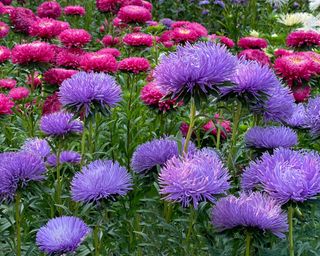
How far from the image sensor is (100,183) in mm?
1920

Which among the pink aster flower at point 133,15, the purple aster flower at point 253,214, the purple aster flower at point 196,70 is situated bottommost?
the pink aster flower at point 133,15

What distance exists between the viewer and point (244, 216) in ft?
5.82

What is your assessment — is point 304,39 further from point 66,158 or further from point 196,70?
point 196,70

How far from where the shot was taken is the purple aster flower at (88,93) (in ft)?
6.92

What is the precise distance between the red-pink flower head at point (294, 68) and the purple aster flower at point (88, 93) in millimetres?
1095

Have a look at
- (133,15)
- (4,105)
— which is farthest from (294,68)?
(133,15)

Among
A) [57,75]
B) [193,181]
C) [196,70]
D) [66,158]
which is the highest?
[196,70]

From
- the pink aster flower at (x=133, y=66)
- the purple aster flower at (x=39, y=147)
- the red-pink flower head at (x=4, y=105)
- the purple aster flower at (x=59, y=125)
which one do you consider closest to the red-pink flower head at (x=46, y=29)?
the pink aster flower at (x=133, y=66)

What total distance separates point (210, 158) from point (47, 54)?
1.52 meters

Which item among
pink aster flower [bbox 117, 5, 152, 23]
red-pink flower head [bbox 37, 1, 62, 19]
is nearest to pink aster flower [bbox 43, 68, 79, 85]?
pink aster flower [bbox 117, 5, 152, 23]

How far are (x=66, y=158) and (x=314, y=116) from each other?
3.49 feet

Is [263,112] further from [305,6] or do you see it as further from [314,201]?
[305,6]

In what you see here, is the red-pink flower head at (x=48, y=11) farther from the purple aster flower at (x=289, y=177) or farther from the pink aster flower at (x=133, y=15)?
the purple aster flower at (x=289, y=177)

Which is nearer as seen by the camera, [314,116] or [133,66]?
[314,116]
